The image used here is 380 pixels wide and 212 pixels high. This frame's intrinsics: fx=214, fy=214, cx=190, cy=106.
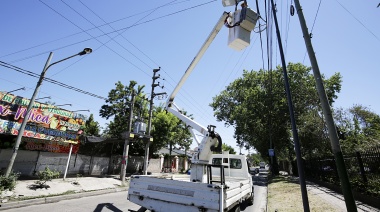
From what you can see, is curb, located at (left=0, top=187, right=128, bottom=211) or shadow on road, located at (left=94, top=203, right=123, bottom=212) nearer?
curb, located at (left=0, top=187, right=128, bottom=211)

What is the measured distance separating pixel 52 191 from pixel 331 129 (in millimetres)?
12513

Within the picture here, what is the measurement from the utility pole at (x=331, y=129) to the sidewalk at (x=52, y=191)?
10659mm

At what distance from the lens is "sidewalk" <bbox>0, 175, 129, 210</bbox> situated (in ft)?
27.7

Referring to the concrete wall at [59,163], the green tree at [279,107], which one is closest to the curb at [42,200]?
the concrete wall at [59,163]

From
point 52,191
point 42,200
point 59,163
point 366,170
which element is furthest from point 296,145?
point 59,163

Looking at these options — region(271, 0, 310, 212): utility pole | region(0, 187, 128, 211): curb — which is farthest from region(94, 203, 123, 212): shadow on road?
region(271, 0, 310, 212): utility pole

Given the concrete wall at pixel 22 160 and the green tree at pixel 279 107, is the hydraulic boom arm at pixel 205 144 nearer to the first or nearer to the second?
the concrete wall at pixel 22 160

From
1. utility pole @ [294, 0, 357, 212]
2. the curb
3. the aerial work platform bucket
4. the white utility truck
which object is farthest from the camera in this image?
the curb

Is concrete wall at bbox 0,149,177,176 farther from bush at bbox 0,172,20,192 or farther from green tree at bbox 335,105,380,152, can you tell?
green tree at bbox 335,105,380,152

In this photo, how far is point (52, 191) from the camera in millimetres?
10898

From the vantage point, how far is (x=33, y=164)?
15.0m

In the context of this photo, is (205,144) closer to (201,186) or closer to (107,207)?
(201,186)

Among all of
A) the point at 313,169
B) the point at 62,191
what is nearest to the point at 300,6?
the point at 62,191

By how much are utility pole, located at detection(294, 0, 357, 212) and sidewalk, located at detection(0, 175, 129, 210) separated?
1066cm
